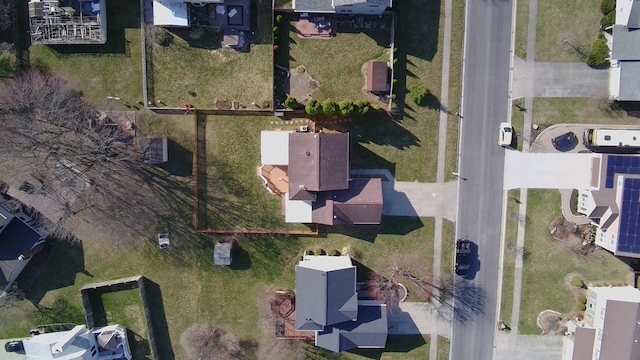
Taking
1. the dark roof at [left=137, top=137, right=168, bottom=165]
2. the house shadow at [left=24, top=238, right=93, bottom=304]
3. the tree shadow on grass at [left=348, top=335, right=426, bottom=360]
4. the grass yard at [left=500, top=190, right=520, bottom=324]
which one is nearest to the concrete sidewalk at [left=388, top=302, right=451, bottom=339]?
the tree shadow on grass at [left=348, top=335, right=426, bottom=360]

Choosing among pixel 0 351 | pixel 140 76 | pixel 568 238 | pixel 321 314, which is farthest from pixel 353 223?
pixel 0 351

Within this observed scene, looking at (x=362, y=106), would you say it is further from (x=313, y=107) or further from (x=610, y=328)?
(x=610, y=328)

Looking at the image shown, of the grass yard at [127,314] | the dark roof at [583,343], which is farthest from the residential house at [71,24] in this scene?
the dark roof at [583,343]

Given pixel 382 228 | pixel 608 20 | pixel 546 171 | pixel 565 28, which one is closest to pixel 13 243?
pixel 382 228

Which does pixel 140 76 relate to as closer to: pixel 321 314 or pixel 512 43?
pixel 321 314

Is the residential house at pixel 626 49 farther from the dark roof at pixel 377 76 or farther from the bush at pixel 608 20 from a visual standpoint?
the dark roof at pixel 377 76

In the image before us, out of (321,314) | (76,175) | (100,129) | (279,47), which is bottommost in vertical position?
(321,314)

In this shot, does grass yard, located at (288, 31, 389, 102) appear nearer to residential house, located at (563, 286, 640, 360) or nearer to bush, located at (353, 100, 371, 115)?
bush, located at (353, 100, 371, 115)
